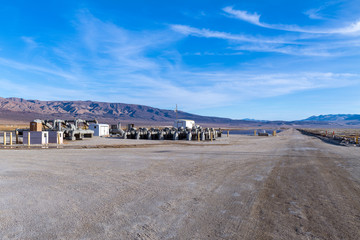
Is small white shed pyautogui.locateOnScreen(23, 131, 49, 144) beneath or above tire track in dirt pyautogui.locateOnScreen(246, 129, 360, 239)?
above

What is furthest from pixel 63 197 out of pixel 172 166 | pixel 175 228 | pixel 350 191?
pixel 350 191

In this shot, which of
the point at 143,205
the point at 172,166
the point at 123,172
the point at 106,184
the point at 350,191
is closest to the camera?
the point at 143,205

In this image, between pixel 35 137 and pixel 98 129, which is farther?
pixel 98 129

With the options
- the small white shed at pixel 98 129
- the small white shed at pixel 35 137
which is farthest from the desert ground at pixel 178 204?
the small white shed at pixel 98 129

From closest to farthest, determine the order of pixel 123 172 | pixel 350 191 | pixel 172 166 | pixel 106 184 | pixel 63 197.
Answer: pixel 63 197, pixel 350 191, pixel 106 184, pixel 123 172, pixel 172 166

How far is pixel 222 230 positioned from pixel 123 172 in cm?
604

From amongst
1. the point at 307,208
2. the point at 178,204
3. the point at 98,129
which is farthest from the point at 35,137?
the point at 307,208

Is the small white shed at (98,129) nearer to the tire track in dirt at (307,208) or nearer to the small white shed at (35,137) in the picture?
the small white shed at (35,137)

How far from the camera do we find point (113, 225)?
15.1ft

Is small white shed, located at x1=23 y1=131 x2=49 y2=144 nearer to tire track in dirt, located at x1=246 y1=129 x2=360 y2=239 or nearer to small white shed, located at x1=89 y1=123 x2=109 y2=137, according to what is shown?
small white shed, located at x1=89 y1=123 x2=109 y2=137

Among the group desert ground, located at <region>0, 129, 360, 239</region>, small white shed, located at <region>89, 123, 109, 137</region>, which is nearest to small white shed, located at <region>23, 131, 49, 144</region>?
desert ground, located at <region>0, 129, 360, 239</region>

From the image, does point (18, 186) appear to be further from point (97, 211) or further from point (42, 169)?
point (97, 211)

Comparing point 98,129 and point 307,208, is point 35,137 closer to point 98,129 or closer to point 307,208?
point 98,129

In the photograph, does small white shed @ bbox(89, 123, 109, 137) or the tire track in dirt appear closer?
the tire track in dirt
